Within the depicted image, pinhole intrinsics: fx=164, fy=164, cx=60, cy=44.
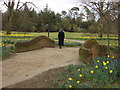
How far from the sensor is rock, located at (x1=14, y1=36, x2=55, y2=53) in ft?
35.2

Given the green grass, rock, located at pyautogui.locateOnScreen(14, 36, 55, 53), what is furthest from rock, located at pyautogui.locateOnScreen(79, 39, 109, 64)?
rock, located at pyautogui.locateOnScreen(14, 36, 55, 53)

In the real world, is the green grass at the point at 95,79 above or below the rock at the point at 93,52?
below

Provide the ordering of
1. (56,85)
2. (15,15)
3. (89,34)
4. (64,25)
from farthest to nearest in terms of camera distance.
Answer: (64,25), (15,15), (89,34), (56,85)

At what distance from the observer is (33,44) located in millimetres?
11352

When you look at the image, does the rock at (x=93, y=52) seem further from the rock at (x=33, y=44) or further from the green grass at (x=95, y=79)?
the rock at (x=33, y=44)

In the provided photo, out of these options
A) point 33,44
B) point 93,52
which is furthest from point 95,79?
point 33,44

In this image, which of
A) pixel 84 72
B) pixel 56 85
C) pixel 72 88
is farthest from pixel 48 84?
pixel 84 72

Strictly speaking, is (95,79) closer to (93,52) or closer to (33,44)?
(93,52)

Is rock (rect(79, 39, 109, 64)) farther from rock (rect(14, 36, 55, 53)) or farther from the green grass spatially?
rock (rect(14, 36, 55, 53))

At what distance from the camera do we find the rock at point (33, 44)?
1073cm

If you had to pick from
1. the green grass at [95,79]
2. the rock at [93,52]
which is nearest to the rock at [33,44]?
the rock at [93,52]

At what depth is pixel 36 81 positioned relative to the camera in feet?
14.9

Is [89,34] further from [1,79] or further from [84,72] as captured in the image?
[1,79]

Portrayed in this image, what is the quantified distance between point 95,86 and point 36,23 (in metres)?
33.5
